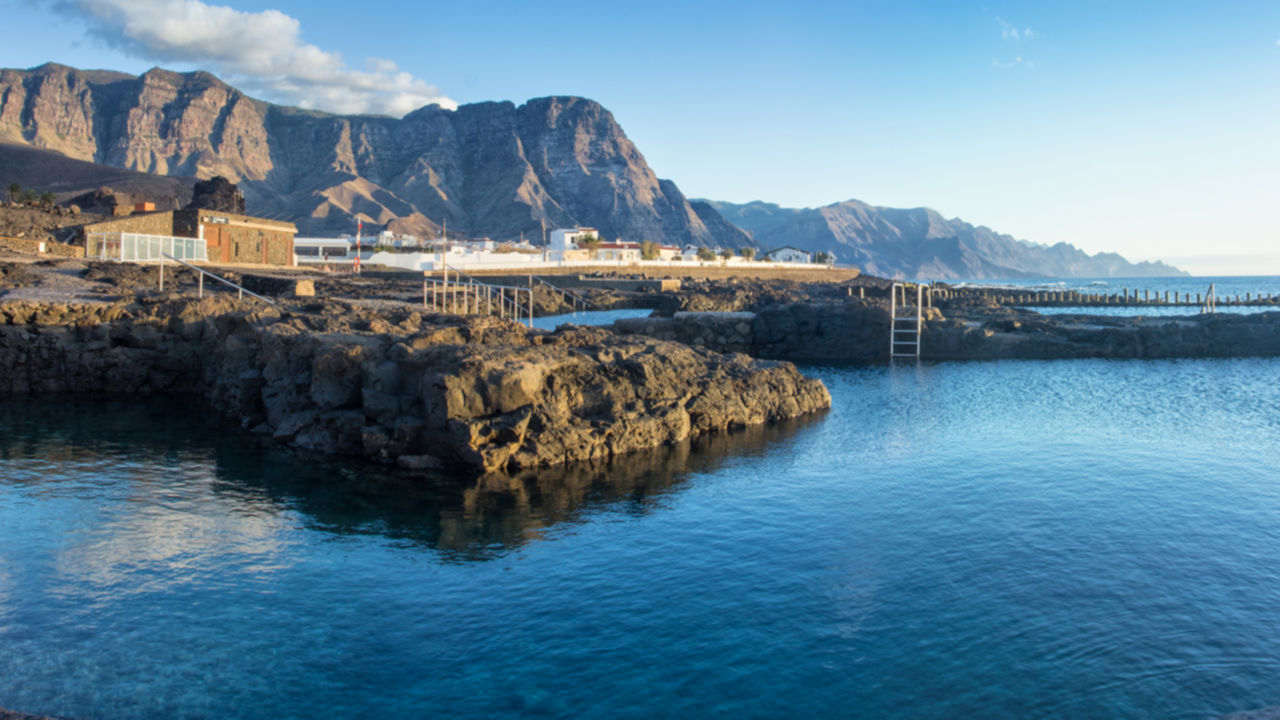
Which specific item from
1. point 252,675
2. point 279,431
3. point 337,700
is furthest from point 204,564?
point 279,431

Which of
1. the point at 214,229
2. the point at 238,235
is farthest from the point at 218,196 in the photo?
the point at 214,229

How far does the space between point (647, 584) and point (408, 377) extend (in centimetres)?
1121

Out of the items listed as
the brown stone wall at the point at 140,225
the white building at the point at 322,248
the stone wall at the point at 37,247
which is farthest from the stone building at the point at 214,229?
the white building at the point at 322,248

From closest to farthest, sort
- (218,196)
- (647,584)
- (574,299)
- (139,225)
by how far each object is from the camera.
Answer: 1. (647,584)
2. (139,225)
3. (574,299)
4. (218,196)

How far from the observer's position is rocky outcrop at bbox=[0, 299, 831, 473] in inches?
808

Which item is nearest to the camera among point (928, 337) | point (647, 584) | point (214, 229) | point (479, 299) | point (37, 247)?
point (647, 584)

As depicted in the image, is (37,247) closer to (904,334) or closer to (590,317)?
(590,317)

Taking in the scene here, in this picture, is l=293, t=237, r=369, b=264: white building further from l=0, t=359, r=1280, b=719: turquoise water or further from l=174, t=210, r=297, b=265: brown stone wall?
l=0, t=359, r=1280, b=719: turquoise water

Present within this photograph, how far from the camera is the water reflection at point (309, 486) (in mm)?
16094

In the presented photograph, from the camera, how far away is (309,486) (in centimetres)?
1912

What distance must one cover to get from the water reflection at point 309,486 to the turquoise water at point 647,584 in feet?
0.34

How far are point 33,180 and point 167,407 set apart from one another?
16594 centimetres

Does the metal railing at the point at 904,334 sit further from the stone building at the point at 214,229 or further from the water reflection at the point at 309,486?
the stone building at the point at 214,229

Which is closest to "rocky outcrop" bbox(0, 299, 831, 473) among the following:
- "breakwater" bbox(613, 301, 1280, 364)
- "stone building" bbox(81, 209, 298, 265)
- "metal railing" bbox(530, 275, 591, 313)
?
"breakwater" bbox(613, 301, 1280, 364)
